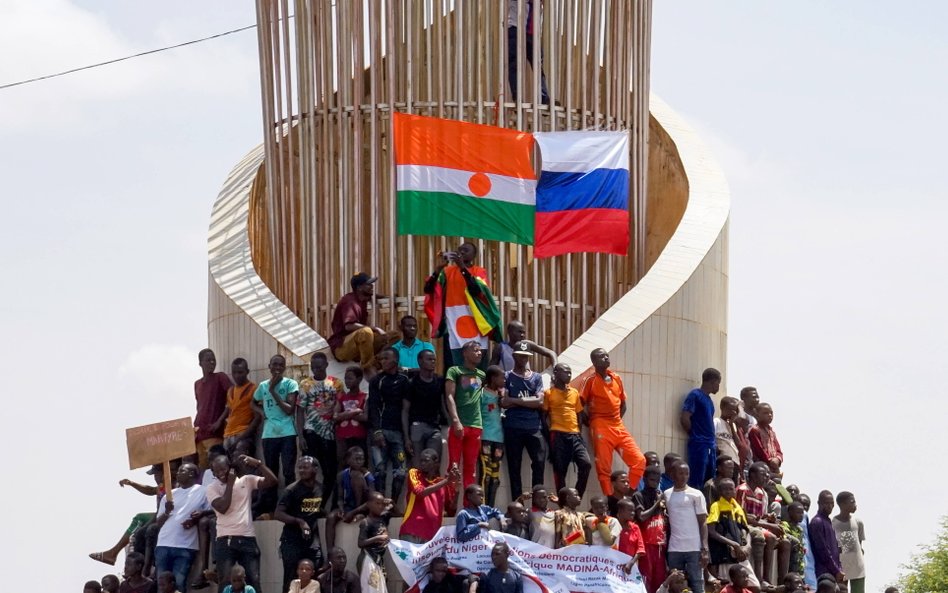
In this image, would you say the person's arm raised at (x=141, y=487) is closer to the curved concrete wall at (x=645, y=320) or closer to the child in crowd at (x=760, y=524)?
the curved concrete wall at (x=645, y=320)

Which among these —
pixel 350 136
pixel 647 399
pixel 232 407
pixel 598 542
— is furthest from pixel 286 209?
pixel 598 542

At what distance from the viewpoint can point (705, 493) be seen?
19375 mm

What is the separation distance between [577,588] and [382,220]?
5.04 metres

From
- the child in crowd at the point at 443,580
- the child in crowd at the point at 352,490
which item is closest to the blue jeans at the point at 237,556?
the child in crowd at the point at 352,490

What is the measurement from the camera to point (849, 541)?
20766 millimetres

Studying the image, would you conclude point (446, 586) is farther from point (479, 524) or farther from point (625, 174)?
point (625, 174)

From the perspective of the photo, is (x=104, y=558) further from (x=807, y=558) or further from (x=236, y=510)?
(x=807, y=558)

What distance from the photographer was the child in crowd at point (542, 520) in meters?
17.9

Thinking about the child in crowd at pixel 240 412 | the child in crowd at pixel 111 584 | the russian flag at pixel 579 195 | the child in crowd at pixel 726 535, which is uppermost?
the russian flag at pixel 579 195

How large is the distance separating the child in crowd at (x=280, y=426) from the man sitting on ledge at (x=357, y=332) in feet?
2.26

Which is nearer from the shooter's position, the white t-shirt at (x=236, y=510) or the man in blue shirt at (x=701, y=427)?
the white t-shirt at (x=236, y=510)

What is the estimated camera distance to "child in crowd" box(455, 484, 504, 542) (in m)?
17.6

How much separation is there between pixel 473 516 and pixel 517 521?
42 cm

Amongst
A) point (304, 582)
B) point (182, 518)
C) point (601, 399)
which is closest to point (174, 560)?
point (182, 518)
